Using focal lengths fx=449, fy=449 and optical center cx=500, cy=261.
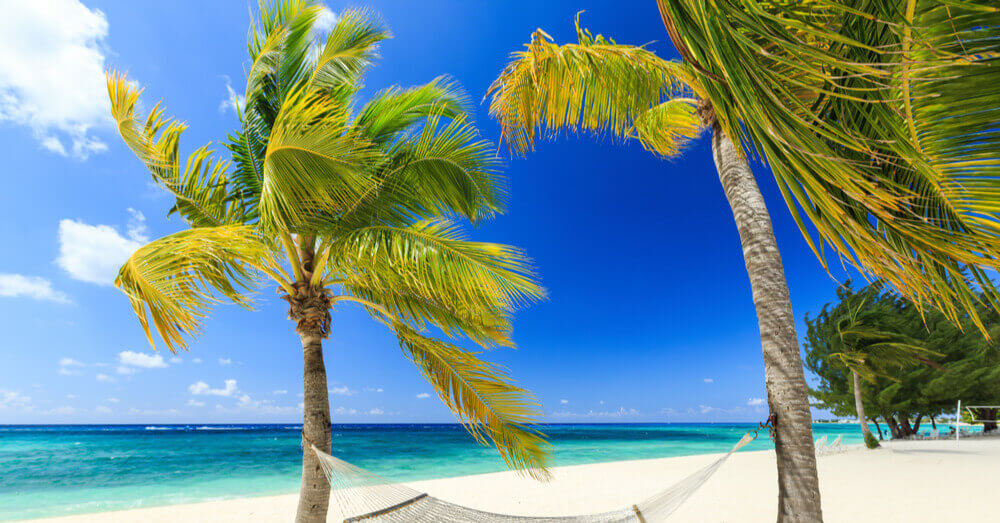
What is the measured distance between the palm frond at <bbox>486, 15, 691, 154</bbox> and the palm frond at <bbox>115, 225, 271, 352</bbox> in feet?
5.04

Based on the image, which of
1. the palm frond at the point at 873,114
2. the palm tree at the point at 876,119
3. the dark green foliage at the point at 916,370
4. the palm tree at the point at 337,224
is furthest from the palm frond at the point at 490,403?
the dark green foliage at the point at 916,370

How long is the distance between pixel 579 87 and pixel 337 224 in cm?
173

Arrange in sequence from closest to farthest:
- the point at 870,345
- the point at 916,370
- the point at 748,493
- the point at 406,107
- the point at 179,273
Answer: the point at 179,273 < the point at 406,107 < the point at 748,493 < the point at 870,345 < the point at 916,370

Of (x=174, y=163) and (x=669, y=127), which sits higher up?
(x=669, y=127)

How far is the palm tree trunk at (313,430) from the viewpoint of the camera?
2.80m

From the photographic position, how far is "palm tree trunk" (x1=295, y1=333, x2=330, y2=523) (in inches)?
110

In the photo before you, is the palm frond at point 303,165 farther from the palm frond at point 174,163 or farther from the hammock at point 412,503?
the hammock at point 412,503

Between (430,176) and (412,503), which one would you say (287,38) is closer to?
(430,176)

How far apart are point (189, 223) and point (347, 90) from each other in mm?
1499

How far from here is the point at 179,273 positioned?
238 cm

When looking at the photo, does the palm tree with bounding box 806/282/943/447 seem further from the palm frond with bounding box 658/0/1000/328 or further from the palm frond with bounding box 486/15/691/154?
the palm frond with bounding box 658/0/1000/328

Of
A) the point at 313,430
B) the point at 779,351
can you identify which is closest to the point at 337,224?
the point at 313,430

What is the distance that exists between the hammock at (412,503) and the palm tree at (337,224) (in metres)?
0.47

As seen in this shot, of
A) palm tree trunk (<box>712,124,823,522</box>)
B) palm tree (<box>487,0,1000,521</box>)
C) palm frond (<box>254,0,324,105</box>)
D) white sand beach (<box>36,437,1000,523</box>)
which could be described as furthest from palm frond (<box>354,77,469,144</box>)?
white sand beach (<box>36,437,1000,523</box>)
